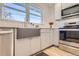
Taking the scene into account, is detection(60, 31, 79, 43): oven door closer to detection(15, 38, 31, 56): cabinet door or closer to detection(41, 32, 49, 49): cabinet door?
detection(41, 32, 49, 49): cabinet door

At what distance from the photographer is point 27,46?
122 centimetres

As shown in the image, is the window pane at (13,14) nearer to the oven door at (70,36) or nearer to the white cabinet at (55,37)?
the white cabinet at (55,37)

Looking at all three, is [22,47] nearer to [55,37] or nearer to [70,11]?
[55,37]

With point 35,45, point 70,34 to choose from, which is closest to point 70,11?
point 70,34

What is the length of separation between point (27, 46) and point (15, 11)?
0.46 meters

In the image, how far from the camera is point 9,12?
124 cm

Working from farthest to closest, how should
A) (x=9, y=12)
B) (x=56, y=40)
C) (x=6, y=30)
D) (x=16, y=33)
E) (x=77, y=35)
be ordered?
(x=77, y=35) < (x=56, y=40) < (x=9, y=12) < (x=16, y=33) < (x=6, y=30)

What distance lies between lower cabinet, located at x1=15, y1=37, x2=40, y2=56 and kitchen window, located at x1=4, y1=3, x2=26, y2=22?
0.96 ft

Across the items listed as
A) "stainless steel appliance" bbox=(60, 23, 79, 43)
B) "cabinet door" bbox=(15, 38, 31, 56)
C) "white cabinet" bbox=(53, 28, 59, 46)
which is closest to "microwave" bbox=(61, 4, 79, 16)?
"stainless steel appliance" bbox=(60, 23, 79, 43)

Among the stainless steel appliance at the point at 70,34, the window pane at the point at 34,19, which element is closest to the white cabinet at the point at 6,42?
the window pane at the point at 34,19

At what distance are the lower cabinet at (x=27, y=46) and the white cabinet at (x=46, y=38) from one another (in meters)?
0.06

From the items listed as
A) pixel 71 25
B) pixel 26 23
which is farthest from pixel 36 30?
pixel 71 25

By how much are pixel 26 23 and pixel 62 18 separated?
65 centimetres

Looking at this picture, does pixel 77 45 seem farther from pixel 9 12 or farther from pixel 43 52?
pixel 9 12
